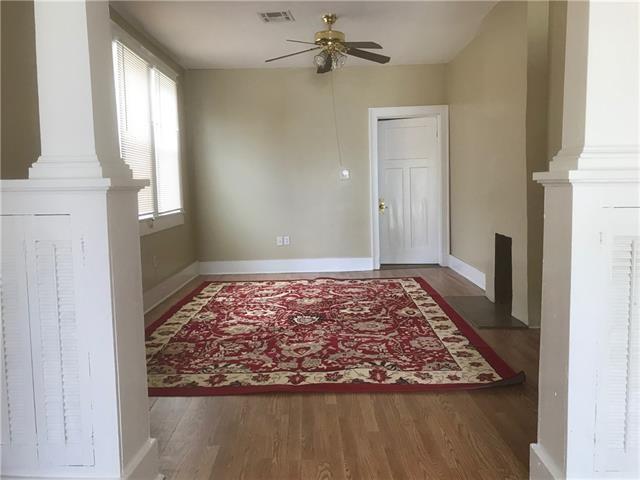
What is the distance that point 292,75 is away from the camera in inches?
251

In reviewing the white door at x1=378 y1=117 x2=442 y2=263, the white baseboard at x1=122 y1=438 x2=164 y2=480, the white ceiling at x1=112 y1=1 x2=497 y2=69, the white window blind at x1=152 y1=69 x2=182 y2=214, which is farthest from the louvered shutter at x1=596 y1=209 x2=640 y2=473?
the white door at x1=378 y1=117 x2=442 y2=263

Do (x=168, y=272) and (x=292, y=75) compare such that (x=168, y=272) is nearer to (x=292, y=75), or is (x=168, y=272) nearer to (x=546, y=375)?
(x=292, y=75)

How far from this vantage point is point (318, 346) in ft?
11.4

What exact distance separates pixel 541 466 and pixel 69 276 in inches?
65.4

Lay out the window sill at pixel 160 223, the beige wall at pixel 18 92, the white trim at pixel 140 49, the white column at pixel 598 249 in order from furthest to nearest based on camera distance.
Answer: the window sill at pixel 160 223 < the white trim at pixel 140 49 < the beige wall at pixel 18 92 < the white column at pixel 598 249

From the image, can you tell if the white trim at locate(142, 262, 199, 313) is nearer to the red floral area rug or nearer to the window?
the red floral area rug

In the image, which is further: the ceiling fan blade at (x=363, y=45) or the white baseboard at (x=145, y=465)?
the ceiling fan blade at (x=363, y=45)

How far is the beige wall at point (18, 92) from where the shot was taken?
3000 mm

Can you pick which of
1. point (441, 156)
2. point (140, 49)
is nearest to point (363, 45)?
point (140, 49)

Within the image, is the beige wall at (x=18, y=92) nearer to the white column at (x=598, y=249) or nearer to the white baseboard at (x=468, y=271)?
the white column at (x=598, y=249)

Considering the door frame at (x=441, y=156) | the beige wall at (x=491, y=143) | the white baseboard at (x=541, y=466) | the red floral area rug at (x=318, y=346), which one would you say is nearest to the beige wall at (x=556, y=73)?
the beige wall at (x=491, y=143)

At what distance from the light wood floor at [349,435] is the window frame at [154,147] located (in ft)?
6.68

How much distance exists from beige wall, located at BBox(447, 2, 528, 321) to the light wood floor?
158 cm

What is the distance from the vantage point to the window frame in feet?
14.1
